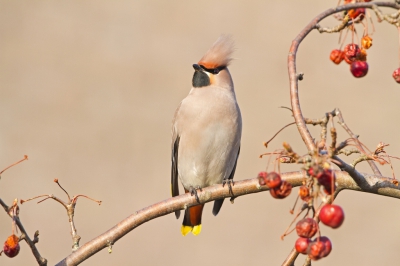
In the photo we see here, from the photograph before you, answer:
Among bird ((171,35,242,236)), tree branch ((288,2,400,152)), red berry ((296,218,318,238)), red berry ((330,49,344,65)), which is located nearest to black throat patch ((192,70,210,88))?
bird ((171,35,242,236))

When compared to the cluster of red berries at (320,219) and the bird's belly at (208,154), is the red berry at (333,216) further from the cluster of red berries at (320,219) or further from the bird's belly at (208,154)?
the bird's belly at (208,154)

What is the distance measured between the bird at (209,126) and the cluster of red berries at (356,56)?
1669 millimetres

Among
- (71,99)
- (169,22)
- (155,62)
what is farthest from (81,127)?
(169,22)

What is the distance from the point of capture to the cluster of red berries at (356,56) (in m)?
2.25

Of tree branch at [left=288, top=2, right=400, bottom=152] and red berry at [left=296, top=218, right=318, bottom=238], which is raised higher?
tree branch at [left=288, top=2, right=400, bottom=152]

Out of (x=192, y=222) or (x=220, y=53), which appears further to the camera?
(x=192, y=222)

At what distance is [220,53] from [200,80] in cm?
19

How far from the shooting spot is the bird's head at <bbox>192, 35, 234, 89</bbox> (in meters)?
4.09

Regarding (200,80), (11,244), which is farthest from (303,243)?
(200,80)

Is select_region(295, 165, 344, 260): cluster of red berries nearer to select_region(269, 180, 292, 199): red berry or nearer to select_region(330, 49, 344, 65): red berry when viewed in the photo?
select_region(269, 180, 292, 199): red berry

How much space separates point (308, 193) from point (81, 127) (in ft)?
24.1

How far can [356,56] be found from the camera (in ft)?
7.44

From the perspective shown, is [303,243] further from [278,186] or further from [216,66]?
[216,66]

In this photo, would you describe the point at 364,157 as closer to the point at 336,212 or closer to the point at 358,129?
the point at 336,212
